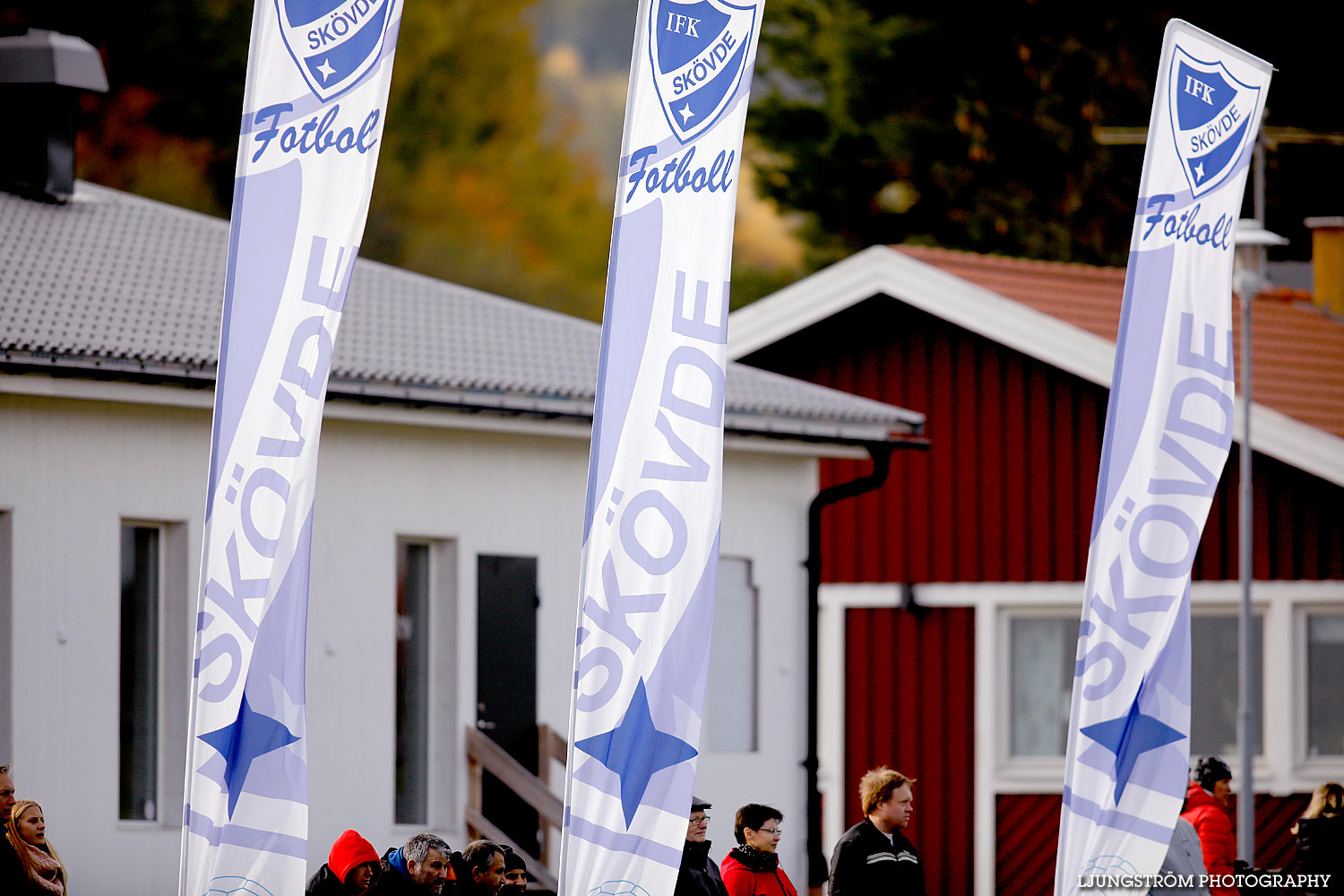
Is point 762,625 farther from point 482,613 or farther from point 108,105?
point 108,105

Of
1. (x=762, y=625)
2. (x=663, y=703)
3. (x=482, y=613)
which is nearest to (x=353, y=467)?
(x=482, y=613)

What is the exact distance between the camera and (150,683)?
41.6 ft

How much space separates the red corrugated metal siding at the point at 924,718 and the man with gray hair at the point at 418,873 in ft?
30.6

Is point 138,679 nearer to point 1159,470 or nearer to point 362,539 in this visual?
point 362,539

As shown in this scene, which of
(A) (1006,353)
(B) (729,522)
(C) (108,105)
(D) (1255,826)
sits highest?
(C) (108,105)

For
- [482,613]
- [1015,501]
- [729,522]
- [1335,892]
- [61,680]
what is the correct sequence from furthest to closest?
[1015,501] < [729,522] < [482,613] < [1335,892] < [61,680]

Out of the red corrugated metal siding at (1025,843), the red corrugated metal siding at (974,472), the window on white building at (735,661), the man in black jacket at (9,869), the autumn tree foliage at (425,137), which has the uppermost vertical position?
the autumn tree foliage at (425,137)

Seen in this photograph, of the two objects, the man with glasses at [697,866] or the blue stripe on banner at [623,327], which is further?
the man with glasses at [697,866]

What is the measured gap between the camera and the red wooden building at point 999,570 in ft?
58.3

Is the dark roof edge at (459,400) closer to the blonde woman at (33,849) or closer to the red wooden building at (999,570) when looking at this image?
the red wooden building at (999,570)

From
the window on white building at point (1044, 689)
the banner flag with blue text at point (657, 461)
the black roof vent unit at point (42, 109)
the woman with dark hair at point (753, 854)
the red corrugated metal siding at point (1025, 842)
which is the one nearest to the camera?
the banner flag with blue text at point (657, 461)

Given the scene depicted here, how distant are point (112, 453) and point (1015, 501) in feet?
29.8

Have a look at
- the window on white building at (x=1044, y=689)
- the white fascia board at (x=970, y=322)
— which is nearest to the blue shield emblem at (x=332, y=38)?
the white fascia board at (x=970, y=322)

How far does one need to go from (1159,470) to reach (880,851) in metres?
2.24
